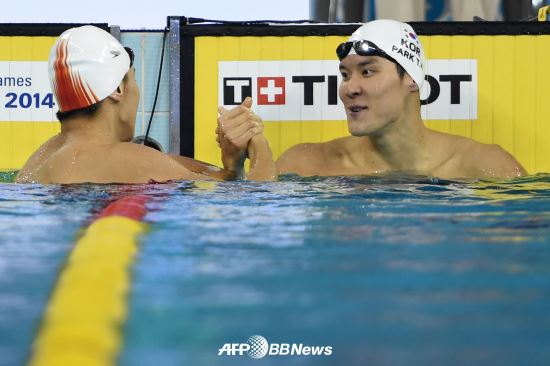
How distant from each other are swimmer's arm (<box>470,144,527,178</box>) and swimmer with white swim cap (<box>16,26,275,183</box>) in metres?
1.15

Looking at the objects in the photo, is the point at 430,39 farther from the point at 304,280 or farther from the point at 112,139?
the point at 304,280

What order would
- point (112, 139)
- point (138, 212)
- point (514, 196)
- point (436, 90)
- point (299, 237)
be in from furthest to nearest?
point (436, 90) → point (112, 139) → point (514, 196) → point (138, 212) → point (299, 237)

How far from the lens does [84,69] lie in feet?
12.4

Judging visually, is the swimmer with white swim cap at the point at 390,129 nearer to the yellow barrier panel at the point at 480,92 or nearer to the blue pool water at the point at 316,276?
the yellow barrier panel at the point at 480,92

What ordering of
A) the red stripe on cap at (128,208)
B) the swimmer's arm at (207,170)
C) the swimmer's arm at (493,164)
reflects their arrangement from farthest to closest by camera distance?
the swimmer's arm at (493,164), the swimmer's arm at (207,170), the red stripe on cap at (128,208)

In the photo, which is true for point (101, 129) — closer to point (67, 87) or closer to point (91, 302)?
point (67, 87)

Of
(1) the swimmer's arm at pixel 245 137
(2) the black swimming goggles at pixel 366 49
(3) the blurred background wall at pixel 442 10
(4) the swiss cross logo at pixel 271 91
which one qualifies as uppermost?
(3) the blurred background wall at pixel 442 10

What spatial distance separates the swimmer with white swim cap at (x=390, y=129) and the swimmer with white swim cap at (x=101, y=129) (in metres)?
0.63

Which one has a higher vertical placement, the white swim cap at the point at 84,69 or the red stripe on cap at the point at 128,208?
the white swim cap at the point at 84,69

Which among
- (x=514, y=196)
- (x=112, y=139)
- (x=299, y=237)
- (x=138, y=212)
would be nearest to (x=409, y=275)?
(x=299, y=237)

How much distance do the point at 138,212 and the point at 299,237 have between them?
0.71 m

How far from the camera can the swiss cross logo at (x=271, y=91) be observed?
5152 millimetres

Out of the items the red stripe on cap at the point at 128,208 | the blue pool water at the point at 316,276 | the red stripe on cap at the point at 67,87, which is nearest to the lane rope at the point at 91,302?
the blue pool water at the point at 316,276

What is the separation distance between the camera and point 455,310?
1.72 m
